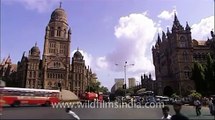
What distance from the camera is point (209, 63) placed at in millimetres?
45344

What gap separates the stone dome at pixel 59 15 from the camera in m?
97.3

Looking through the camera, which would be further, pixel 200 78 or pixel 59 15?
pixel 59 15

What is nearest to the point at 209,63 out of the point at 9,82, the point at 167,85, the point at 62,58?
the point at 167,85

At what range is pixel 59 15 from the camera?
98.5m

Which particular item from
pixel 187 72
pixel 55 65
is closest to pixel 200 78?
pixel 187 72

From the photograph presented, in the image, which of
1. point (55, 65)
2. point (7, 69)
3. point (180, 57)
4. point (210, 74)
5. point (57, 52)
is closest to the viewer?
point (210, 74)

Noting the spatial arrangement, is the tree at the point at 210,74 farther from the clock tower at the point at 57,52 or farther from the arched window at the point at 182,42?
the clock tower at the point at 57,52

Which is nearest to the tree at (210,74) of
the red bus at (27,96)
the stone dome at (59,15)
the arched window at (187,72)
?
the arched window at (187,72)

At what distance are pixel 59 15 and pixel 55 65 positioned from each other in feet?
76.9

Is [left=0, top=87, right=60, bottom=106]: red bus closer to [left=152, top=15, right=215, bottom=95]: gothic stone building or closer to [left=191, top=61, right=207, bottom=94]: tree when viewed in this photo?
[left=191, top=61, right=207, bottom=94]: tree

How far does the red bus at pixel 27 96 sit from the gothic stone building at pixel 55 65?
152 ft

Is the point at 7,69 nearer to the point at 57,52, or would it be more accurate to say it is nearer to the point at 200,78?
the point at 57,52

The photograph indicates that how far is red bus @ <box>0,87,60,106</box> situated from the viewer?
109 ft

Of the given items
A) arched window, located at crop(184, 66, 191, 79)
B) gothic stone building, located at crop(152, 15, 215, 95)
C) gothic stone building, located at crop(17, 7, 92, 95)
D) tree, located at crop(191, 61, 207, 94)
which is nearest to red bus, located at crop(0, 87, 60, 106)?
tree, located at crop(191, 61, 207, 94)
